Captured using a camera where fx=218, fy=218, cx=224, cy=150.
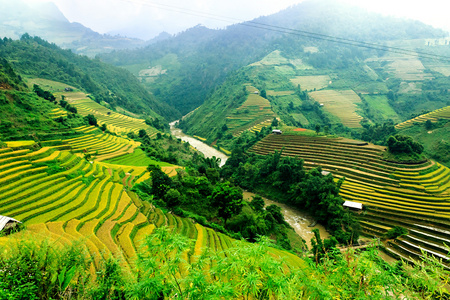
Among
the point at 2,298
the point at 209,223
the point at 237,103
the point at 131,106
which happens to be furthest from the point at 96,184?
the point at 131,106

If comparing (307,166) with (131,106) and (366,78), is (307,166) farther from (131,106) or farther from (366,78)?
(366,78)

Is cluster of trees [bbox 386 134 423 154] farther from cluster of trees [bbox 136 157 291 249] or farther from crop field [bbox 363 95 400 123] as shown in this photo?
crop field [bbox 363 95 400 123]

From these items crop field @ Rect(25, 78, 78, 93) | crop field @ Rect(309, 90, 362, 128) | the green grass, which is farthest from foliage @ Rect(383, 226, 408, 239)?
crop field @ Rect(25, 78, 78, 93)

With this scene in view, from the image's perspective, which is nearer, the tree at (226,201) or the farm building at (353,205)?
the tree at (226,201)

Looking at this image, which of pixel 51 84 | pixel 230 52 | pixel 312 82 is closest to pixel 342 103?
pixel 312 82

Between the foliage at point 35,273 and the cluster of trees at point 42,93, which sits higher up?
the cluster of trees at point 42,93

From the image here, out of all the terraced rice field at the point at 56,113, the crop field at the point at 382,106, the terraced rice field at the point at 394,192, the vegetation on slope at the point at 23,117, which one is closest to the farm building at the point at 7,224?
the vegetation on slope at the point at 23,117

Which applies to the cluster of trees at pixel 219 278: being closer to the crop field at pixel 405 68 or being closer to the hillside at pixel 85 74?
the hillside at pixel 85 74

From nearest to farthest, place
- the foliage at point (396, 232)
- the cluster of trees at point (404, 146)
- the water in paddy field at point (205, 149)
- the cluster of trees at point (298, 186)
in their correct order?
the foliage at point (396, 232) → the cluster of trees at point (298, 186) → the cluster of trees at point (404, 146) → the water in paddy field at point (205, 149)
